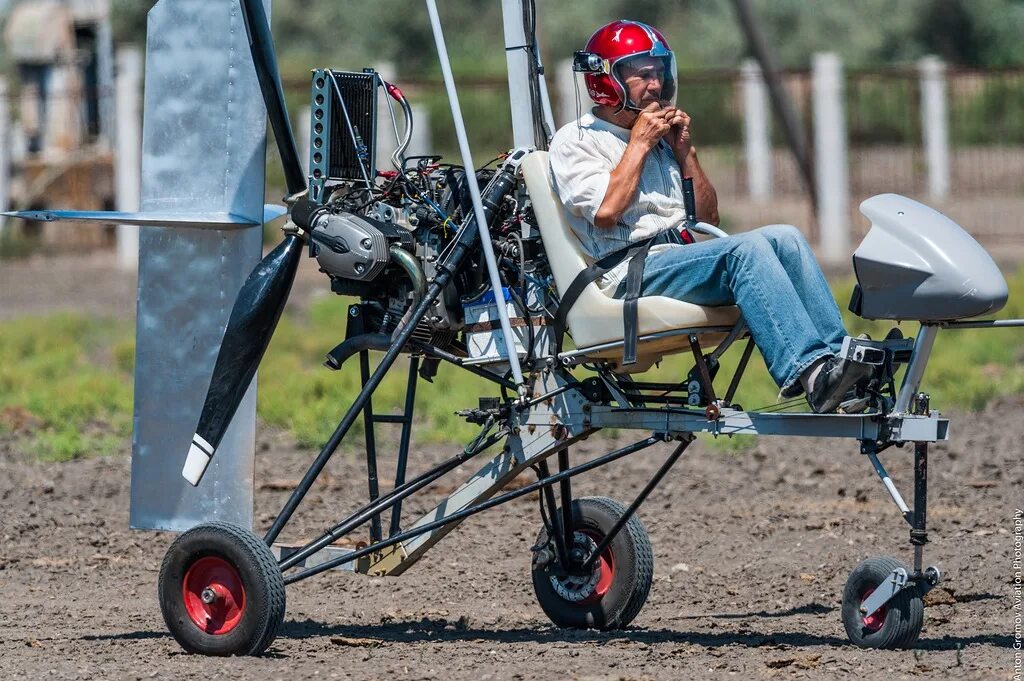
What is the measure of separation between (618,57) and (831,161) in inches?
605

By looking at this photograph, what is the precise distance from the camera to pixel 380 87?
21.0ft

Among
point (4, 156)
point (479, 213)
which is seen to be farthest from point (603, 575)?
point (4, 156)

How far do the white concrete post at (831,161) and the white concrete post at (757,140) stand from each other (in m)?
3.41

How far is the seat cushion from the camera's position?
5.51m

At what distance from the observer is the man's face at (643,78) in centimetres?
579

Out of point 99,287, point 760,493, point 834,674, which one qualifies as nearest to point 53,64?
point 99,287

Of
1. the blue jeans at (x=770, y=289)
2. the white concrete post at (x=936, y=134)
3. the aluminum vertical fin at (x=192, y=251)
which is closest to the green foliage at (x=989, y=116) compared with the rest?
the white concrete post at (x=936, y=134)

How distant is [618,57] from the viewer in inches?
227

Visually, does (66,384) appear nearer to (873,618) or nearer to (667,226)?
(667,226)

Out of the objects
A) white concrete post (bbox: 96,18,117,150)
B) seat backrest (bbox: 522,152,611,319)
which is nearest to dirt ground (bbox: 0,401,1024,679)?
seat backrest (bbox: 522,152,611,319)

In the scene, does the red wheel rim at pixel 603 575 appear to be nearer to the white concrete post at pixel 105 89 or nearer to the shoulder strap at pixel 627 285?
the shoulder strap at pixel 627 285

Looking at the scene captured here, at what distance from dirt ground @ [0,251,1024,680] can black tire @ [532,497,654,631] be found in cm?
11

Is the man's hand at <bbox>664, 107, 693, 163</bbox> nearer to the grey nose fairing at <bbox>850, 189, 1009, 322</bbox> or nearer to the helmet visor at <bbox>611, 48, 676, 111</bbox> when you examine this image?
the helmet visor at <bbox>611, 48, 676, 111</bbox>

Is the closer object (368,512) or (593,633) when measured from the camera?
(368,512)
